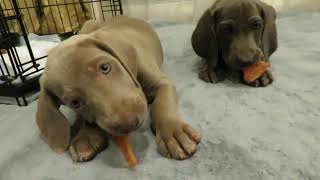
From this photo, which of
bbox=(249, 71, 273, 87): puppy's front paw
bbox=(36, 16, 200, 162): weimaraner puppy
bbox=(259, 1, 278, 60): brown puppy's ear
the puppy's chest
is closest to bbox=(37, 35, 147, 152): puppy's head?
bbox=(36, 16, 200, 162): weimaraner puppy

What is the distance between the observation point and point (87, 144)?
49.6 inches

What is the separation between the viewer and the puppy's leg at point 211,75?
174 cm

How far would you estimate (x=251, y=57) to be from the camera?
1.55 metres

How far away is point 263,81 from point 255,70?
66 mm

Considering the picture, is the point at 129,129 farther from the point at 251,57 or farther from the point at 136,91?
the point at 251,57

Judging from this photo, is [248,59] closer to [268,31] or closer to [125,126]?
[268,31]

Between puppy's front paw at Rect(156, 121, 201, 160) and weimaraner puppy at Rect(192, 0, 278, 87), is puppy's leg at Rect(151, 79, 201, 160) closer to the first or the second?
puppy's front paw at Rect(156, 121, 201, 160)

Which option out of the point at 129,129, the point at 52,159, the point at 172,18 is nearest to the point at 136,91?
the point at 129,129

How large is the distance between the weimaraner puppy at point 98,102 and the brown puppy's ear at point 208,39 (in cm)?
43

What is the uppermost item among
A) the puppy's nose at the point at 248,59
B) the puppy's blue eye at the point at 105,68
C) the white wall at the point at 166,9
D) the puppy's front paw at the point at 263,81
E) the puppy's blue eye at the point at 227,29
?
the puppy's blue eye at the point at 105,68

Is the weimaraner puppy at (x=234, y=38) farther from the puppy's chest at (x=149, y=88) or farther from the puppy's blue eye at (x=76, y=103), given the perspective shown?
the puppy's blue eye at (x=76, y=103)

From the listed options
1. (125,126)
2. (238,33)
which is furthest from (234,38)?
(125,126)

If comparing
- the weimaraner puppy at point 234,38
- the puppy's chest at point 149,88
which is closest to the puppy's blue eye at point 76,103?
the puppy's chest at point 149,88

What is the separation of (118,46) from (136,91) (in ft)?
1.04
